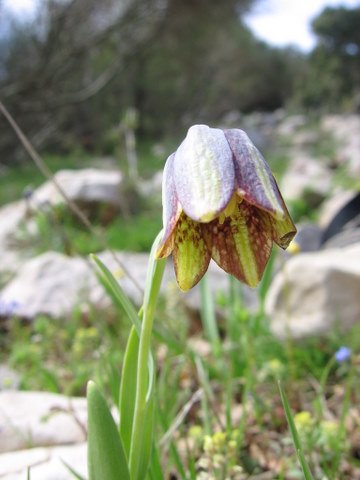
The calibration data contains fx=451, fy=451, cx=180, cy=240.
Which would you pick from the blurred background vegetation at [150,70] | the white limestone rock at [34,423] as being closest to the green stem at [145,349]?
the white limestone rock at [34,423]

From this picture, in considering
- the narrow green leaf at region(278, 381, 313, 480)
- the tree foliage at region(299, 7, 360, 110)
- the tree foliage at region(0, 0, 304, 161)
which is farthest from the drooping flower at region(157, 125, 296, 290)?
the tree foliage at region(299, 7, 360, 110)

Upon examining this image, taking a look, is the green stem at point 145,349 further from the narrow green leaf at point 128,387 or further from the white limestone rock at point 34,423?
the white limestone rock at point 34,423

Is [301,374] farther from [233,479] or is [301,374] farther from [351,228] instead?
[351,228]

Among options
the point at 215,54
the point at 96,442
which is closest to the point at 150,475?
the point at 96,442

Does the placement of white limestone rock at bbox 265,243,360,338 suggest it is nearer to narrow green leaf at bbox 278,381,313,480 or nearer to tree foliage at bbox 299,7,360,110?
narrow green leaf at bbox 278,381,313,480

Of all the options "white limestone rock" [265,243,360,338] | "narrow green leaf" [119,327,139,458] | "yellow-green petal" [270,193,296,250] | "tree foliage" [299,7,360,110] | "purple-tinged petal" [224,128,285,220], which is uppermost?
"tree foliage" [299,7,360,110]

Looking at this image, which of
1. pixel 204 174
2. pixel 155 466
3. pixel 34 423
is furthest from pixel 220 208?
pixel 34 423
